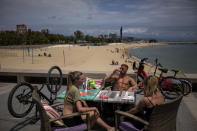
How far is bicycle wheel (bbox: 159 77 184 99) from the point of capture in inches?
201

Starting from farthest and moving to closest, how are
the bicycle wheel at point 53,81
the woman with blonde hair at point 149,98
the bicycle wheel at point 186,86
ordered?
the bicycle wheel at point 186,86 → the bicycle wheel at point 53,81 → the woman with blonde hair at point 149,98

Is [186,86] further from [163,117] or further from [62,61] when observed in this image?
[62,61]

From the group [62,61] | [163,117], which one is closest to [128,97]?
[163,117]

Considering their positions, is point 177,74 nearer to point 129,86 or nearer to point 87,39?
point 129,86

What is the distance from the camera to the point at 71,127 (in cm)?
242

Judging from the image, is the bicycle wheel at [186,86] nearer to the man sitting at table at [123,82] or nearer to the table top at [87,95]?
the man sitting at table at [123,82]

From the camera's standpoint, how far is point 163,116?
86.0 inches

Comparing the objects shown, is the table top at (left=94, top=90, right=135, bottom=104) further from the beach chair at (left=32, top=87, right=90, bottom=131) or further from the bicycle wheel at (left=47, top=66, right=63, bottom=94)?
the bicycle wheel at (left=47, top=66, right=63, bottom=94)

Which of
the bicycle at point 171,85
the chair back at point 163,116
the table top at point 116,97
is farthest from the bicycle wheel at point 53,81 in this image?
the chair back at point 163,116

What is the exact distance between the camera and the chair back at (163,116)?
208cm

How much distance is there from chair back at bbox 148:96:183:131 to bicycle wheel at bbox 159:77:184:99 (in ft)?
9.66

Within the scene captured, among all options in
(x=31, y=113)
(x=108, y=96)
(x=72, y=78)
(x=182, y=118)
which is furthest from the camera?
(x=31, y=113)

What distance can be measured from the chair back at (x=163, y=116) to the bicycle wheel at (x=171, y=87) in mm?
2945

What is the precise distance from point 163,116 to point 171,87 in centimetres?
342
